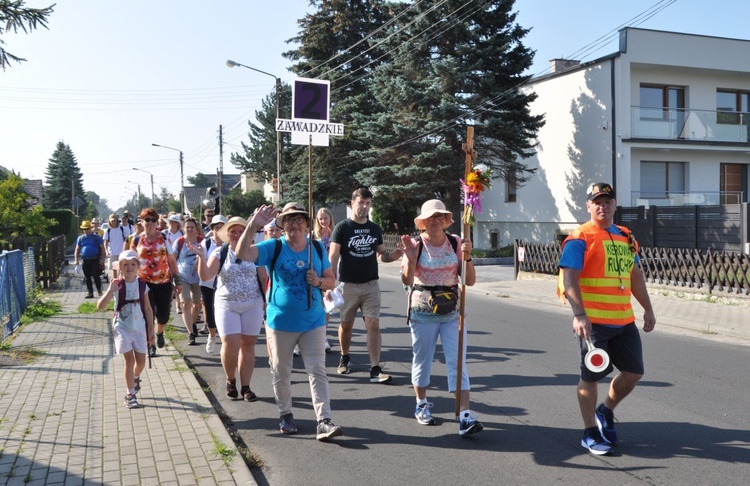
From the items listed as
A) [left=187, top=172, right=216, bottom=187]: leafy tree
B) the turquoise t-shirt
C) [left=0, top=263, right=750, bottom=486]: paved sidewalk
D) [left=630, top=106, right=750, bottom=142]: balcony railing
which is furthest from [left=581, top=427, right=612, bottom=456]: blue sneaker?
[left=187, top=172, right=216, bottom=187]: leafy tree

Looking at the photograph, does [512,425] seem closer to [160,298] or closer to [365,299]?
[365,299]

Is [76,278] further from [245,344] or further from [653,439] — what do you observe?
[653,439]

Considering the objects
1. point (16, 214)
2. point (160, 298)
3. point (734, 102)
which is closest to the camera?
point (160, 298)

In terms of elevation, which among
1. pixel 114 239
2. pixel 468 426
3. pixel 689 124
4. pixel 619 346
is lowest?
pixel 468 426

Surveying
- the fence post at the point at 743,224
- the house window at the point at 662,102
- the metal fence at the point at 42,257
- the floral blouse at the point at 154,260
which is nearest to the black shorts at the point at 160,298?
the floral blouse at the point at 154,260

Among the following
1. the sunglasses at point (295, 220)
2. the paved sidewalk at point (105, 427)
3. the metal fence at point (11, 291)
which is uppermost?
the sunglasses at point (295, 220)

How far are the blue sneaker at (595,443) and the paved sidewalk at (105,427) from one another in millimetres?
2446

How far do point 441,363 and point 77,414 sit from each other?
4.17 meters

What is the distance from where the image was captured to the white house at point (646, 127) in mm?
26297

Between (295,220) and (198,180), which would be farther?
(198,180)

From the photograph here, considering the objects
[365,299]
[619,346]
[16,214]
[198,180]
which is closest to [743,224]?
[365,299]

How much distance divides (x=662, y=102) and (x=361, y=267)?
24.9 m

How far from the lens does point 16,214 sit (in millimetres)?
17141

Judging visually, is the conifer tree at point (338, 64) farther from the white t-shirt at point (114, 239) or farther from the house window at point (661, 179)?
the white t-shirt at point (114, 239)
